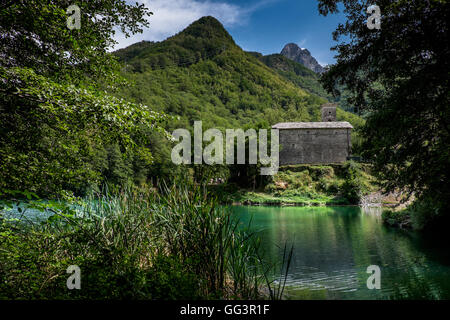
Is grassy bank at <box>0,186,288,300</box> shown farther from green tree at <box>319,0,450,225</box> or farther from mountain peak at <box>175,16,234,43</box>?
mountain peak at <box>175,16,234,43</box>

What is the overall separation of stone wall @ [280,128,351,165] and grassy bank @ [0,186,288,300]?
3800 centimetres

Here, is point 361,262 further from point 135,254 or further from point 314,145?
Result: point 314,145

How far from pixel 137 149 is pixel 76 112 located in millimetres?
1001

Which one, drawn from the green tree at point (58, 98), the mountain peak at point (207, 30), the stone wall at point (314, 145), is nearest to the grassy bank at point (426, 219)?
the green tree at point (58, 98)

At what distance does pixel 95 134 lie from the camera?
14.4ft

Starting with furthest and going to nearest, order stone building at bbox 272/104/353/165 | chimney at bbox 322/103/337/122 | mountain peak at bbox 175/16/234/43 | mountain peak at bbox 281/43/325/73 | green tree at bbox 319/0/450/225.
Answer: mountain peak at bbox 281/43/325/73 → mountain peak at bbox 175/16/234/43 → chimney at bbox 322/103/337/122 → stone building at bbox 272/104/353/165 → green tree at bbox 319/0/450/225

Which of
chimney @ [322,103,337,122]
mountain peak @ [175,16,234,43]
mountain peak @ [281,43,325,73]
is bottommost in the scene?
chimney @ [322,103,337,122]

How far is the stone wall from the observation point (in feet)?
135

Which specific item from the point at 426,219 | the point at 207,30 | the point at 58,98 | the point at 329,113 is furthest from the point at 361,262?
the point at 207,30

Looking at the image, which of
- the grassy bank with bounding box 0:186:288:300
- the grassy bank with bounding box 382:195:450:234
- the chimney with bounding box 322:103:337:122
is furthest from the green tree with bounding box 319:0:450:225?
the chimney with bounding box 322:103:337:122

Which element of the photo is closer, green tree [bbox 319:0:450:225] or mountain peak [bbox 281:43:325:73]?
green tree [bbox 319:0:450:225]

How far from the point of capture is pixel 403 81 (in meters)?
6.10

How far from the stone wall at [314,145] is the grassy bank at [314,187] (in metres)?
3.26

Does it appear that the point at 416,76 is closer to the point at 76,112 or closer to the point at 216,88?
the point at 76,112
